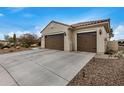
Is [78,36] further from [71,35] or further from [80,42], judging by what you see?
[71,35]

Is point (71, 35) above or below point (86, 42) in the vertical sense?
above

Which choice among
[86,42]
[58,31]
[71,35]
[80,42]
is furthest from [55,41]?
[86,42]

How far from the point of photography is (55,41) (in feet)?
45.3

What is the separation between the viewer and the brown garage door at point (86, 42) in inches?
423

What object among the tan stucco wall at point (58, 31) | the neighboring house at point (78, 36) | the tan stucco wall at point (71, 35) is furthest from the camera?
the tan stucco wall at point (58, 31)

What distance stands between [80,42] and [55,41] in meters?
3.57

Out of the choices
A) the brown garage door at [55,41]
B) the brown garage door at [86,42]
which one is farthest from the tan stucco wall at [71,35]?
the brown garage door at [55,41]

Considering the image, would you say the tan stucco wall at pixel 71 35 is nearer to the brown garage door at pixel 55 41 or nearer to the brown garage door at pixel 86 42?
the brown garage door at pixel 86 42

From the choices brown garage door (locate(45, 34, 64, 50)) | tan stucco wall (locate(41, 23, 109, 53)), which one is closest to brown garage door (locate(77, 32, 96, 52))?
tan stucco wall (locate(41, 23, 109, 53))
